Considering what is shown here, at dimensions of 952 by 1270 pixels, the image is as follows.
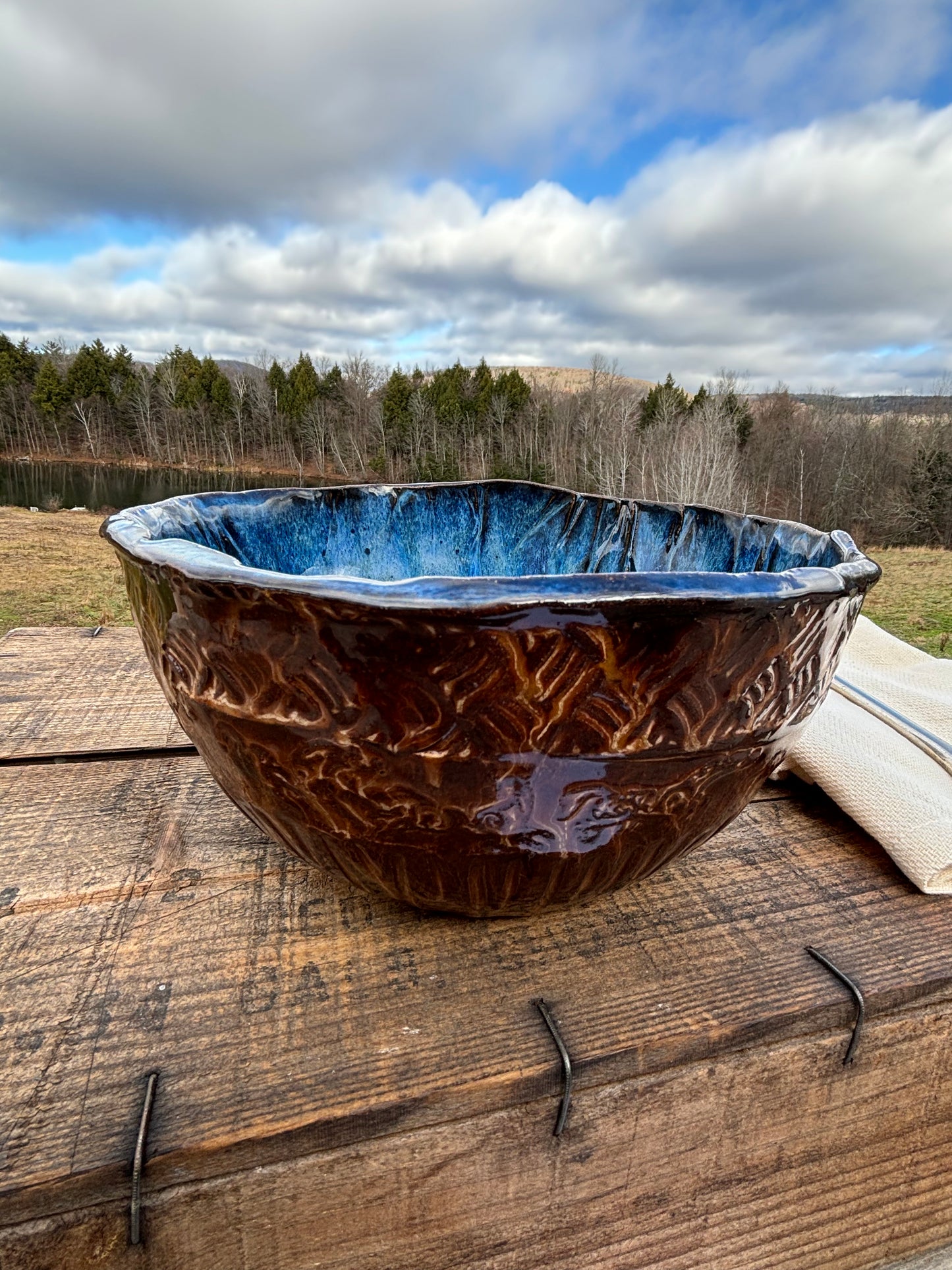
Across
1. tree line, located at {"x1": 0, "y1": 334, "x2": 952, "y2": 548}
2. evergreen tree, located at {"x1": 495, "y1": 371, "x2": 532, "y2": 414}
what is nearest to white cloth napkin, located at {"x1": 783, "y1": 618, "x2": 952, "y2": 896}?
tree line, located at {"x1": 0, "y1": 334, "x2": 952, "y2": 548}

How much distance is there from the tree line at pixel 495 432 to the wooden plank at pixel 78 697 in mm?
12372

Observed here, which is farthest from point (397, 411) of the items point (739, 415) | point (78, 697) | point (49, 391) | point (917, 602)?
point (78, 697)

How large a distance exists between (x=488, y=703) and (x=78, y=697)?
83cm

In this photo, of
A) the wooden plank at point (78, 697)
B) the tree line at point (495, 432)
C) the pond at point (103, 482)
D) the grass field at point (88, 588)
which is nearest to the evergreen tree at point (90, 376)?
the tree line at point (495, 432)

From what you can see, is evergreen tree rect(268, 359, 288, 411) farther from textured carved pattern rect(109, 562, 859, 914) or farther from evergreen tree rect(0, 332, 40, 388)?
textured carved pattern rect(109, 562, 859, 914)

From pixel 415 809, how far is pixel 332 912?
23cm

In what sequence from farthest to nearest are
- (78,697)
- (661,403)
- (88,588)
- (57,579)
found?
(661,403)
(57,579)
(88,588)
(78,697)

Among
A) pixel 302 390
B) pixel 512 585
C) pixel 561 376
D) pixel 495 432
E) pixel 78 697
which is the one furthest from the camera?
pixel 561 376

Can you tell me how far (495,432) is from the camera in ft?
72.9

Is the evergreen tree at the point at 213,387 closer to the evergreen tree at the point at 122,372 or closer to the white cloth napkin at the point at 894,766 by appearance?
the evergreen tree at the point at 122,372

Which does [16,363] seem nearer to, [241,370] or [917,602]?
[241,370]

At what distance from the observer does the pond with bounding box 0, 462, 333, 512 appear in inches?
656

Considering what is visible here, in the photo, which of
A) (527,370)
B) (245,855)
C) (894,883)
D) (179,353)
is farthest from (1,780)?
(527,370)

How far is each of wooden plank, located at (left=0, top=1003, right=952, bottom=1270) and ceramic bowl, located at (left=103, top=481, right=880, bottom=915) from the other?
15cm
